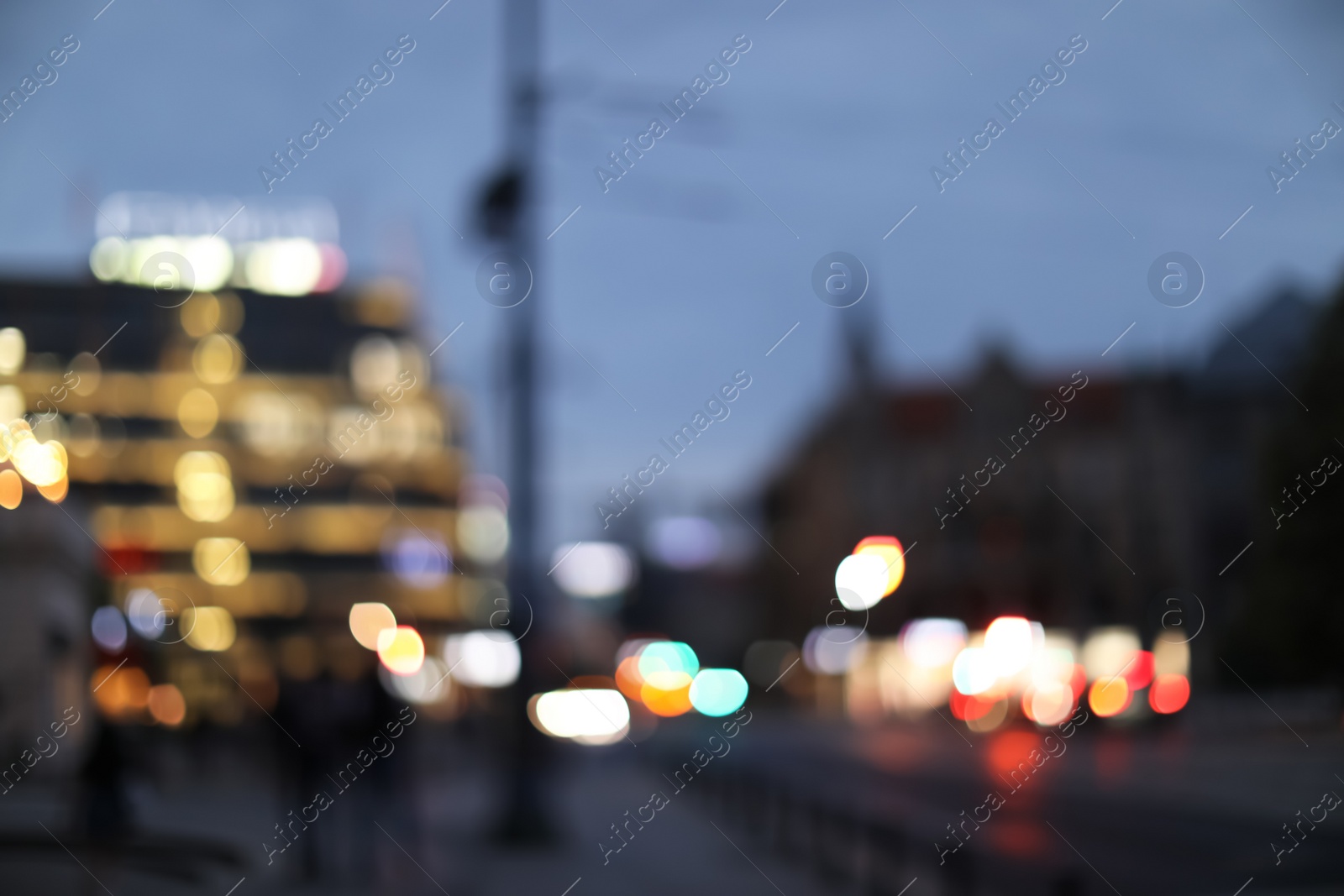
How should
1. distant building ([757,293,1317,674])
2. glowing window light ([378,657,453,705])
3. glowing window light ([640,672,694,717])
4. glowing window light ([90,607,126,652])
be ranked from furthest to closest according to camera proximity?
glowing window light ([640,672,694,717]) < glowing window light ([378,657,453,705]) < distant building ([757,293,1317,674]) < glowing window light ([90,607,126,652])

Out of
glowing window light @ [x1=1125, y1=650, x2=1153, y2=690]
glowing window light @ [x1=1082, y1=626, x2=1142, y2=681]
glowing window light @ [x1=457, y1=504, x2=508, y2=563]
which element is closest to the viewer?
glowing window light @ [x1=1125, y1=650, x2=1153, y2=690]

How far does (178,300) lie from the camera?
696 inches

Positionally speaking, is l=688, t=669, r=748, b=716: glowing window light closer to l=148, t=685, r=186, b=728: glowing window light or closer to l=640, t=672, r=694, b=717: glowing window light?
l=640, t=672, r=694, b=717: glowing window light

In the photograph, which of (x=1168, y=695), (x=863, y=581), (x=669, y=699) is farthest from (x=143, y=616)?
(x=669, y=699)

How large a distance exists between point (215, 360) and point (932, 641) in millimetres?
41163

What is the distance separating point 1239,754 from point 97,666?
69.7 feet

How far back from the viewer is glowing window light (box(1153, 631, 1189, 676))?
41625 millimetres

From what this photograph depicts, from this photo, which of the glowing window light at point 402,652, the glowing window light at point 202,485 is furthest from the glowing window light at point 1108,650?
the glowing window light at point 202,485

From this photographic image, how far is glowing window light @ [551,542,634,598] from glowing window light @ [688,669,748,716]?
7.85 metres

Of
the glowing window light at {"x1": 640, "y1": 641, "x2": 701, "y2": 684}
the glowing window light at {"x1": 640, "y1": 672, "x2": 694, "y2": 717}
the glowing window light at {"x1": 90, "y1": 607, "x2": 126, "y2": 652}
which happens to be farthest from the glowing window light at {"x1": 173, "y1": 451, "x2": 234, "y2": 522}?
the glowing window light at {"x1": 90, "y1": 607, "x2": 126, "y2": 652}

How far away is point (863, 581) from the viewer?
57.5 meters

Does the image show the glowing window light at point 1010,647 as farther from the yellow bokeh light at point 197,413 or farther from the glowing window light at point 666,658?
the yellow bokeh light at point 197,413

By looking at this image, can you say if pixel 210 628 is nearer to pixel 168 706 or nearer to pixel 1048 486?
pixel 168 706

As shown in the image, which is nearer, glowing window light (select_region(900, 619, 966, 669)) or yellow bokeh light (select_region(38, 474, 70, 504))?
yellow bokeh light (select_region(38, 474, 70, 504))
